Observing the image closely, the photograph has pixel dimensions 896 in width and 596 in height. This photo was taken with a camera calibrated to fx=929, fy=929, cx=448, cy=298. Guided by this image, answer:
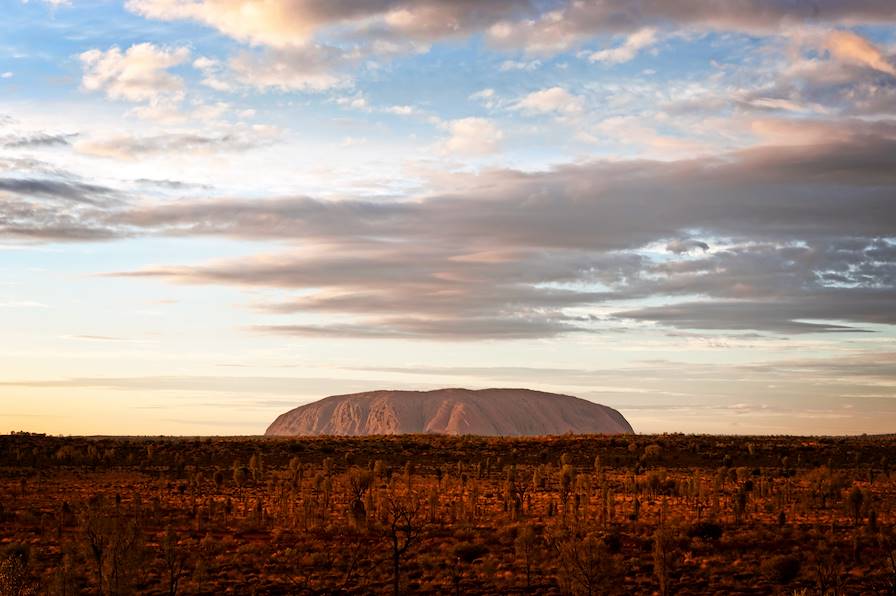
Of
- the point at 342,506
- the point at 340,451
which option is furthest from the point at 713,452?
the point at 342,506

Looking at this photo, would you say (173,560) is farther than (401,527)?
No

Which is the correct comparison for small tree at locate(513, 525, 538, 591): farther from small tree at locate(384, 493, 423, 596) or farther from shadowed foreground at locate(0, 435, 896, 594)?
small tree at locate(384, 493, 423, 596)

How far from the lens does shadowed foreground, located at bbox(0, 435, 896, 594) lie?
31.9 m

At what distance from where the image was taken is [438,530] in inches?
1642

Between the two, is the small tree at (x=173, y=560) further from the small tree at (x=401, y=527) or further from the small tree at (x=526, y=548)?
the small tree at (x=526, y=548)

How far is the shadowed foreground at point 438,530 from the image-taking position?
31875 millimetres

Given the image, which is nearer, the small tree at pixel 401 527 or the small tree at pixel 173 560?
Answer: the small tree at pixel 173 560

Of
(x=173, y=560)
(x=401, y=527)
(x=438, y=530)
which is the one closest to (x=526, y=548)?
(x=401, y=527)

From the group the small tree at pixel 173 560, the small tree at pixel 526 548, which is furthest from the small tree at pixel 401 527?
the small tree at pixel 173 560

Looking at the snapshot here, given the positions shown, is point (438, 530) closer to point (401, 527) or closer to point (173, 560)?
point (401, 527)

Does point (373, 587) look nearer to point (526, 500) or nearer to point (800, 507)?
point (526, 500)

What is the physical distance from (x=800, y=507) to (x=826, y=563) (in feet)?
55.9

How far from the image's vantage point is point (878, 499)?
5322 centimetres

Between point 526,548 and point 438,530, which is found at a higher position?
point 526,548
